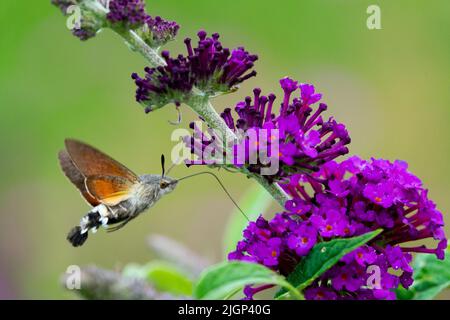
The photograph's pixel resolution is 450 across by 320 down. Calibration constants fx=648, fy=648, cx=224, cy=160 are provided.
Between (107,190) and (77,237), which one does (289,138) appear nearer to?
(107,190)

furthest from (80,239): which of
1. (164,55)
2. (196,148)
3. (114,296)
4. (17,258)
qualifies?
(17,258)

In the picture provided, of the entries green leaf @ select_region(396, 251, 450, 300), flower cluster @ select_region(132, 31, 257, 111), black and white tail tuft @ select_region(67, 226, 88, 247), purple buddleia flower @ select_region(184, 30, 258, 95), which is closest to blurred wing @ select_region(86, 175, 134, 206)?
black and white tail tuft @ select_region(67, 226, 88, 247)

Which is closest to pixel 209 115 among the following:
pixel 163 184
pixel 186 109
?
pixel 163 184

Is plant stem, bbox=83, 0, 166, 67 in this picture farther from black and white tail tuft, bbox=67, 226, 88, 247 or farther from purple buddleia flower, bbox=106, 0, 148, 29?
black and white tail tuft, bbox=67, 226, 88, 247

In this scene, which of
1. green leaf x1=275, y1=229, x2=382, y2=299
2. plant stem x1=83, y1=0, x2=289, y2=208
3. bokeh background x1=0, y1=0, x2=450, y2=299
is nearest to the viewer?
green leaf x1=275, y1=229, x2=382, y2=299

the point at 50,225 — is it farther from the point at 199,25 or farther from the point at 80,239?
the point at 80,239

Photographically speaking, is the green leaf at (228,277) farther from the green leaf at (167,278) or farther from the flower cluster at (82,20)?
the green leaf at (167,278)

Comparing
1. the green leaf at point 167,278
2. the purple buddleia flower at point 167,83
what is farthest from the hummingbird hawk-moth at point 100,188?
the green leaf at point 167,278
